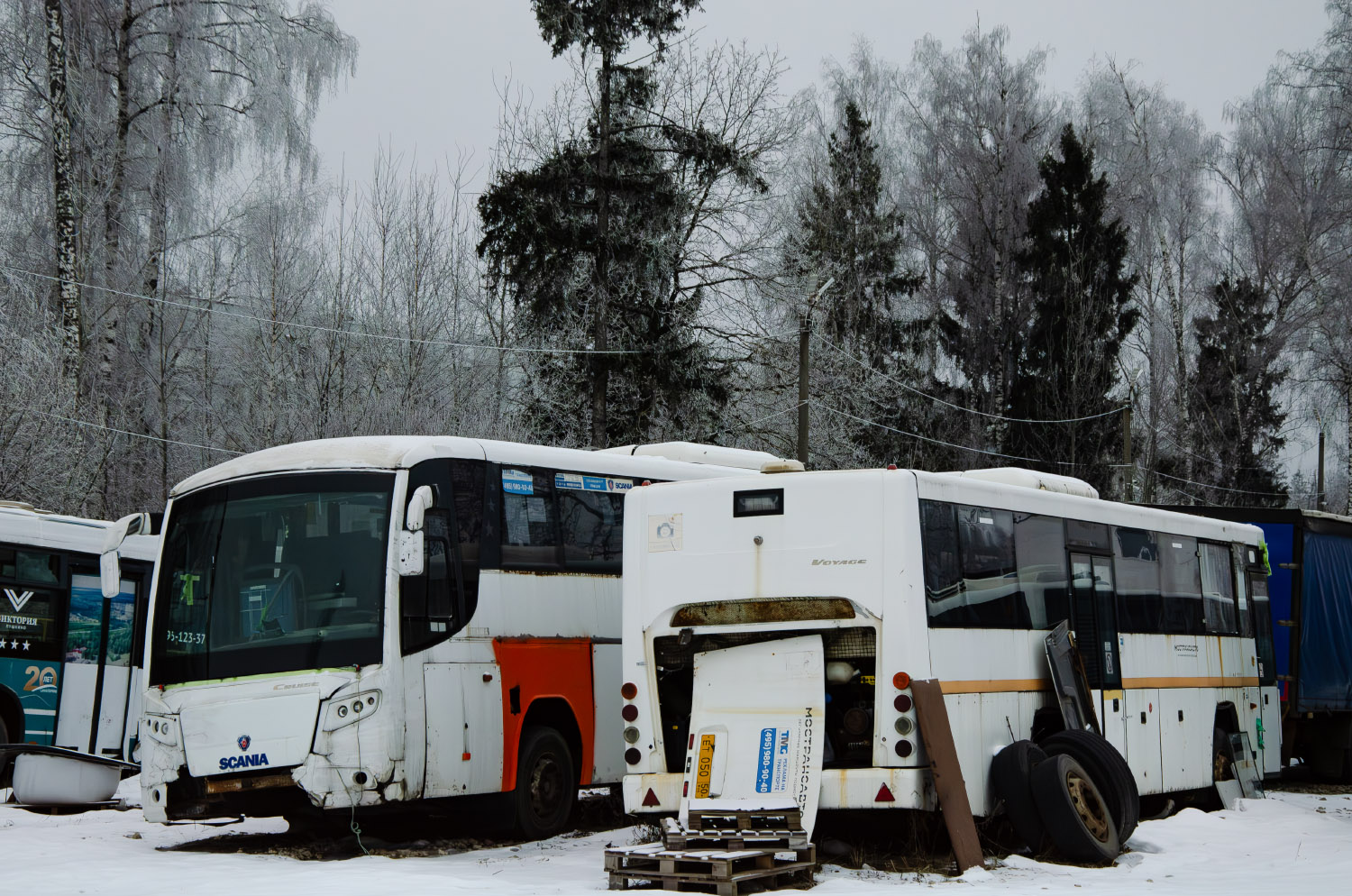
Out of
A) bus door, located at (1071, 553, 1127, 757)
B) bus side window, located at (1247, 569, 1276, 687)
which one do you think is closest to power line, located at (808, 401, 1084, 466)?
bus side window, located at (1247, 569, 1276, 687)

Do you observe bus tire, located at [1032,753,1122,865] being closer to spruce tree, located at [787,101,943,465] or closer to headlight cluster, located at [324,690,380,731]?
headlight cluster, located at [324,690,380,731]

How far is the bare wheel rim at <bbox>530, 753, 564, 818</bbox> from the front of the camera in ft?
42.8

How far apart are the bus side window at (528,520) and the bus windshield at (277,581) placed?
1.40m

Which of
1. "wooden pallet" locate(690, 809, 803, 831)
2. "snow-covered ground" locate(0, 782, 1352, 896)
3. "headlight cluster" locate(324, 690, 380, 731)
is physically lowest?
"snow-covered ground" locate(0, 782, 1352, 896)

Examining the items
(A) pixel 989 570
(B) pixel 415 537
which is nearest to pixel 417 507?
(B) pixel 415 537

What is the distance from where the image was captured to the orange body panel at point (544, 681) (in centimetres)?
1265

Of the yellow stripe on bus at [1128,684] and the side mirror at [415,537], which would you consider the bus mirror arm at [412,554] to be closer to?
the side mirror at [415,537]

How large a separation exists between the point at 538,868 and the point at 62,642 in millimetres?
8540

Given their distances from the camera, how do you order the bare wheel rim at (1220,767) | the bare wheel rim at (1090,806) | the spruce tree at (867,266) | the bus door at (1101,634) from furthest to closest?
1. the spruce tree at (867,266)
2. the bare wheel rim at (1220,767)
3. the bus door at (1101,634)
4. the bare wheel rim at (1090,806)

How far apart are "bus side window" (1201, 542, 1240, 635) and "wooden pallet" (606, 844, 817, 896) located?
7131 mm

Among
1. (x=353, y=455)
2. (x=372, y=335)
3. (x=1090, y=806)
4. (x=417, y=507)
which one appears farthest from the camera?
(x=372, y=335)

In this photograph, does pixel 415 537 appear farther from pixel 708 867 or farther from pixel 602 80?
pixel 602 80

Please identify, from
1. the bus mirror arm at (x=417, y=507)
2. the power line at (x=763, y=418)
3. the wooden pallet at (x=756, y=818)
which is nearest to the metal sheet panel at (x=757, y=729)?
the wooden pallet at (x=756, y=818)

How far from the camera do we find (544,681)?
1315cm
